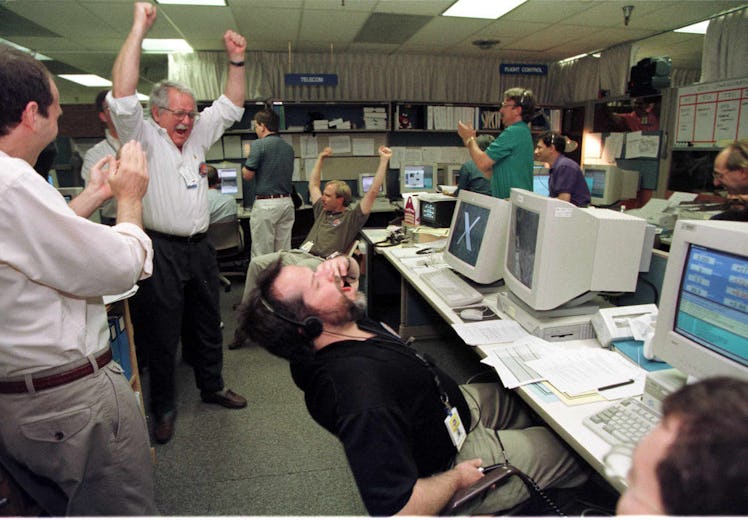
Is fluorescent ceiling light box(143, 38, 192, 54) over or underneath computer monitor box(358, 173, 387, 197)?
over

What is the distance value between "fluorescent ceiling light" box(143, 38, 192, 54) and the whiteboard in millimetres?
5029

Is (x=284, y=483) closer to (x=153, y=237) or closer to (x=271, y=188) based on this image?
(x=153, y=237)

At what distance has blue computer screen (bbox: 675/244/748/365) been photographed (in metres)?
0.95

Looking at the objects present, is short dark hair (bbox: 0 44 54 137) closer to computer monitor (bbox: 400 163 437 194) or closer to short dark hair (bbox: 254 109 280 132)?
short dark hair (bbox: 254 109 280 132)

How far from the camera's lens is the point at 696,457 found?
0.39m

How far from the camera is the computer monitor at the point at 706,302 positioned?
0.96m

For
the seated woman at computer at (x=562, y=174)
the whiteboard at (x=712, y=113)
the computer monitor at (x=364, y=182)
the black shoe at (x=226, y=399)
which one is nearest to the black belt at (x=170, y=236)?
the black shoe at (x=226, y=399)

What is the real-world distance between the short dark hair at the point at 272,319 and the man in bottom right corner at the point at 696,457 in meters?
0.90

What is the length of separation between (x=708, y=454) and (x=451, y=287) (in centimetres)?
177

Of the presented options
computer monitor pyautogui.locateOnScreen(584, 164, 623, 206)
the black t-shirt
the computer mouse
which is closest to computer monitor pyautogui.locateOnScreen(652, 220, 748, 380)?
the black t-shirt

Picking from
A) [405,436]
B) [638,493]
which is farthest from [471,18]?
[638,493]

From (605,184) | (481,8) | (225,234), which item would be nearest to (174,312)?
(225,234)

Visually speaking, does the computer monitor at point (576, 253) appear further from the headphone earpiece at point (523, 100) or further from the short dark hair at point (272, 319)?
the headphone earpiece at point (523, 100)

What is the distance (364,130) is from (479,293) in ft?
12.6
